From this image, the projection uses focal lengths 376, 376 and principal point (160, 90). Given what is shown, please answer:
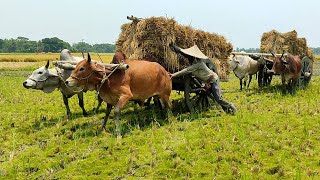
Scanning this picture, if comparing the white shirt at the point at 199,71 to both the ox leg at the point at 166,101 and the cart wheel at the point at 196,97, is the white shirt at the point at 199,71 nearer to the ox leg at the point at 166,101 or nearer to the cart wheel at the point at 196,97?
the cart wheel at the point at 196,97

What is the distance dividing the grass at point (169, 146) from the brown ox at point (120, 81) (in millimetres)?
681

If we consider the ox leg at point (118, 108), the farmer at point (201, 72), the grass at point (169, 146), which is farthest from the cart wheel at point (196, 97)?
the ox leg at point (118, 108)

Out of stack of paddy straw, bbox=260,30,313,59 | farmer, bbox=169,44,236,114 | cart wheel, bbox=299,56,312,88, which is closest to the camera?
farmer, bbox=169,44,236,114

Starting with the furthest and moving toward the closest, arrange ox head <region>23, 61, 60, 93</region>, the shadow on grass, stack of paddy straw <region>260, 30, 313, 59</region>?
stack of paddy straw <region>260, 30, 313, 59</region>
ox head <region>23, 61, 60, 93</region>
the shadow on grass

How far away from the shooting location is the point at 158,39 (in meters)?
9.37

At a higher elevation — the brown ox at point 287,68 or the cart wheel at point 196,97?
the brown ox at point 287,68

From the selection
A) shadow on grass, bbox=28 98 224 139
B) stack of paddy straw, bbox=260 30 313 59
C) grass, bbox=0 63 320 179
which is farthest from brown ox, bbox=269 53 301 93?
shadow on grass, bbox=28 98 224 139

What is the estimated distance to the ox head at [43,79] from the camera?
8578 millimetres

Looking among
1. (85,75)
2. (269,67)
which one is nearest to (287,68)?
(269,67)

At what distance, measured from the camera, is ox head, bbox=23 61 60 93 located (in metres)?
8.58

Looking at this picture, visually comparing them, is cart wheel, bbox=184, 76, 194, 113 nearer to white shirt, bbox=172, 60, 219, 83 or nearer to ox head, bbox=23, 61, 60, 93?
white shirt, bbox=172, 60, 219, 83

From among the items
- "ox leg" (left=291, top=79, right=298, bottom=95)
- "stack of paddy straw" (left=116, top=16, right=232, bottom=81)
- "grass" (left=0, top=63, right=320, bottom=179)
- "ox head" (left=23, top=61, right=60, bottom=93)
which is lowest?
"grass" (left=0, top=63, right=320, bottom=179)

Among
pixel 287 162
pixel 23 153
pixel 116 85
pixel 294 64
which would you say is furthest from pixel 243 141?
pixel 294 64

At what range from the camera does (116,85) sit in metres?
7.69
